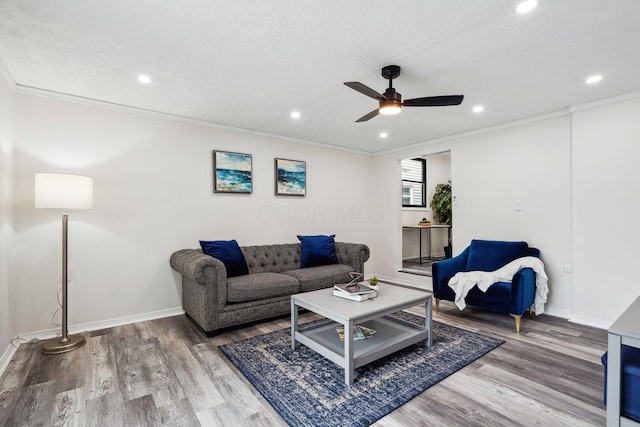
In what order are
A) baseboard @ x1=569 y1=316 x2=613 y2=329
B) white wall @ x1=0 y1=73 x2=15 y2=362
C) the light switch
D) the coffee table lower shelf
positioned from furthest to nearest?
the light switch < baseboard @ x1=569 y1=316 x2=613 y2=329 < white wall @ x1=0 y1=73 x2=15 y2=362 < the coffee table lower shelf

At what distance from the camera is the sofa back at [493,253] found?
3.63 metres

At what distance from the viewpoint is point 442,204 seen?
691 centimetres

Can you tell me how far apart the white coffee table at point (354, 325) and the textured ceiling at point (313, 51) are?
1910 millimetres

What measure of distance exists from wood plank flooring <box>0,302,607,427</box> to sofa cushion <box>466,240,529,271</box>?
0.88m

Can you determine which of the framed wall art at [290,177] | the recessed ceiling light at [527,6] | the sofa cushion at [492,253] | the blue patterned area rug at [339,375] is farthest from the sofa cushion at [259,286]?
the recessed ceiling light at [527,6]

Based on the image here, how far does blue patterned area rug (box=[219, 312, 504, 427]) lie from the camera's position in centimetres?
185

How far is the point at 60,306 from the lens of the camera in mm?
3078

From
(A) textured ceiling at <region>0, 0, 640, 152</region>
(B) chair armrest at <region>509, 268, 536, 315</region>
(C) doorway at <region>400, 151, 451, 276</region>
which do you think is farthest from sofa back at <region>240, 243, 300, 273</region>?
(C) doorway at <region>400, 151, 451, 276</region>

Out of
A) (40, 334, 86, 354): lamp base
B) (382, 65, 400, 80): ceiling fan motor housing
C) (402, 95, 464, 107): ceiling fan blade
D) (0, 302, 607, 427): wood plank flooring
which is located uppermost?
(382, 65, 400, 80): ceiling fan motor housing

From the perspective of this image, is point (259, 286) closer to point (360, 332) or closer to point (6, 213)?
point (360, 332)

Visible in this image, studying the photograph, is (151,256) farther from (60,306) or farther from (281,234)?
(281,234)

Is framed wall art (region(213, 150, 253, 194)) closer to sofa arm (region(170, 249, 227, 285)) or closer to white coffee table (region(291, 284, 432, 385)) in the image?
sofa arm (region(170, 249, 227, 285))

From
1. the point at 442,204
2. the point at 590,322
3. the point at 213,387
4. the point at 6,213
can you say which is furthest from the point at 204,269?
the point at 442,204

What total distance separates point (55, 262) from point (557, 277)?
17.6 feet
